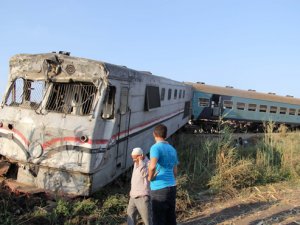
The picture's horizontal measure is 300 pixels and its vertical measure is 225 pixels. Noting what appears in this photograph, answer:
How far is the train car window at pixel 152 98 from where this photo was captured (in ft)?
32.8

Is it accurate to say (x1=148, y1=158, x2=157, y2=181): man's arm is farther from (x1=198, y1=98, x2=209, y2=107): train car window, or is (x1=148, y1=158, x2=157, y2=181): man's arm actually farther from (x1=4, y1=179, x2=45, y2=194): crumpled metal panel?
(x1=198, y1=98, x2=209, y2=107): train car window

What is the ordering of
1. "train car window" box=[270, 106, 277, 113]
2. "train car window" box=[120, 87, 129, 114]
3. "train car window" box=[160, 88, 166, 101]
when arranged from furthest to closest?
"train car window" box=[270, 106, 277, 113] < "train car window" box=[160, 88, 166, 101] < "train car window" box=[120, 87, 129, 114]

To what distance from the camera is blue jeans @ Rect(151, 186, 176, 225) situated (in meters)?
5.17

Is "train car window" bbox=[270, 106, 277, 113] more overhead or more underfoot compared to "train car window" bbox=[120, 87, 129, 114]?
more underfoot

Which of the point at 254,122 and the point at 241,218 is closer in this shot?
the point at 241,218

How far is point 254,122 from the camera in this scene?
1077 inches

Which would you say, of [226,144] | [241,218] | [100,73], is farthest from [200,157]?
[100,73]

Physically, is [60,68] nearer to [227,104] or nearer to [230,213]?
[230,213]

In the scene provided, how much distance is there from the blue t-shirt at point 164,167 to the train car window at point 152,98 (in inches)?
191

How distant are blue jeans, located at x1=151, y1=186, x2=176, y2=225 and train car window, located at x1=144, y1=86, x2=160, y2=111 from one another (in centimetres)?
492

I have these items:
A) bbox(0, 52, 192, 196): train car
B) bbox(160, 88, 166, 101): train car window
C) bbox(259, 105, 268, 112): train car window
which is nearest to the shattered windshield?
bbox(0, 52, 192, 196): train car

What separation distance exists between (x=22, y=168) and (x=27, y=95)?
58.3 inches

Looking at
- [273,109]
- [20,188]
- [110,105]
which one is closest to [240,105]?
[273,109]

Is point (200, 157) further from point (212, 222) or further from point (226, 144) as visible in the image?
point (212, 222)
